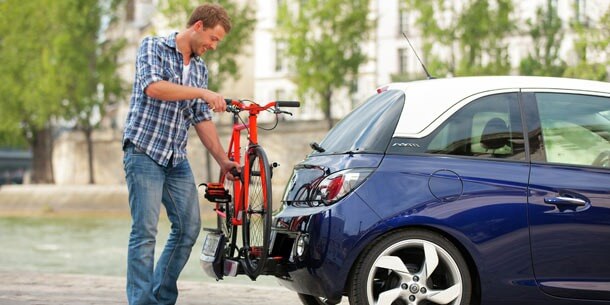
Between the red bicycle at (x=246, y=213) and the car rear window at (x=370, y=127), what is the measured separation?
1.19 feet

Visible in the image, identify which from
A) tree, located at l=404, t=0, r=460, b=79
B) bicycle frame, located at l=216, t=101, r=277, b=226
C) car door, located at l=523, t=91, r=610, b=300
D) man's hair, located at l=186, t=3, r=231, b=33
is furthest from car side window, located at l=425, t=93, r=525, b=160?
tree, located at l=404, t=0, r=460, b=79

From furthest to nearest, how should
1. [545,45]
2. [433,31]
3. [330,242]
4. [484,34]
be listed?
1. [545,45]
2. [484,34]
3. [433,31]
4. [330,242]

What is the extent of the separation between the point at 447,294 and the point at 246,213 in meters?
1.29

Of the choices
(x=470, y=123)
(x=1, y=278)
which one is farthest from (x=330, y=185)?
(x=1, y=278)

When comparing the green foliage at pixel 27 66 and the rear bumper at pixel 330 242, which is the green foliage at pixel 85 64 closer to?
the green foliage at pixel 27 66

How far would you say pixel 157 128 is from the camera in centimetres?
729

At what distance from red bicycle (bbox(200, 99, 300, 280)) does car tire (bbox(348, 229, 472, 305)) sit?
60cm

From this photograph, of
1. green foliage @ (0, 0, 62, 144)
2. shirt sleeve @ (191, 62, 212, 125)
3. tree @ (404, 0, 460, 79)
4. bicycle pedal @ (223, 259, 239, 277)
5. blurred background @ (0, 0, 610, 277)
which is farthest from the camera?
green foliage @ (0, 0, 62, 144)

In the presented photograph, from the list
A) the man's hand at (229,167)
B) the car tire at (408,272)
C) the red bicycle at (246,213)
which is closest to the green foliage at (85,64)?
the man's hand at (229,167)

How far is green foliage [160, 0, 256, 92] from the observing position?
199 ft

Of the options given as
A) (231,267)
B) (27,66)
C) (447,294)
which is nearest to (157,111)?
(231,267)

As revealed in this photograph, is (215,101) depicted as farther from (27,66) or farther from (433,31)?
(27,66)

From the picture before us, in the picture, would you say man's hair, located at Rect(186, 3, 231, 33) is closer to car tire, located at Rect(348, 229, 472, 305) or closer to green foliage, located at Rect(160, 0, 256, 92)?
car tire, located at Rect(348, 229, 472, 305)

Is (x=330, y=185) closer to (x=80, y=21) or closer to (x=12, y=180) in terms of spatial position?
(x=80, y=21)
